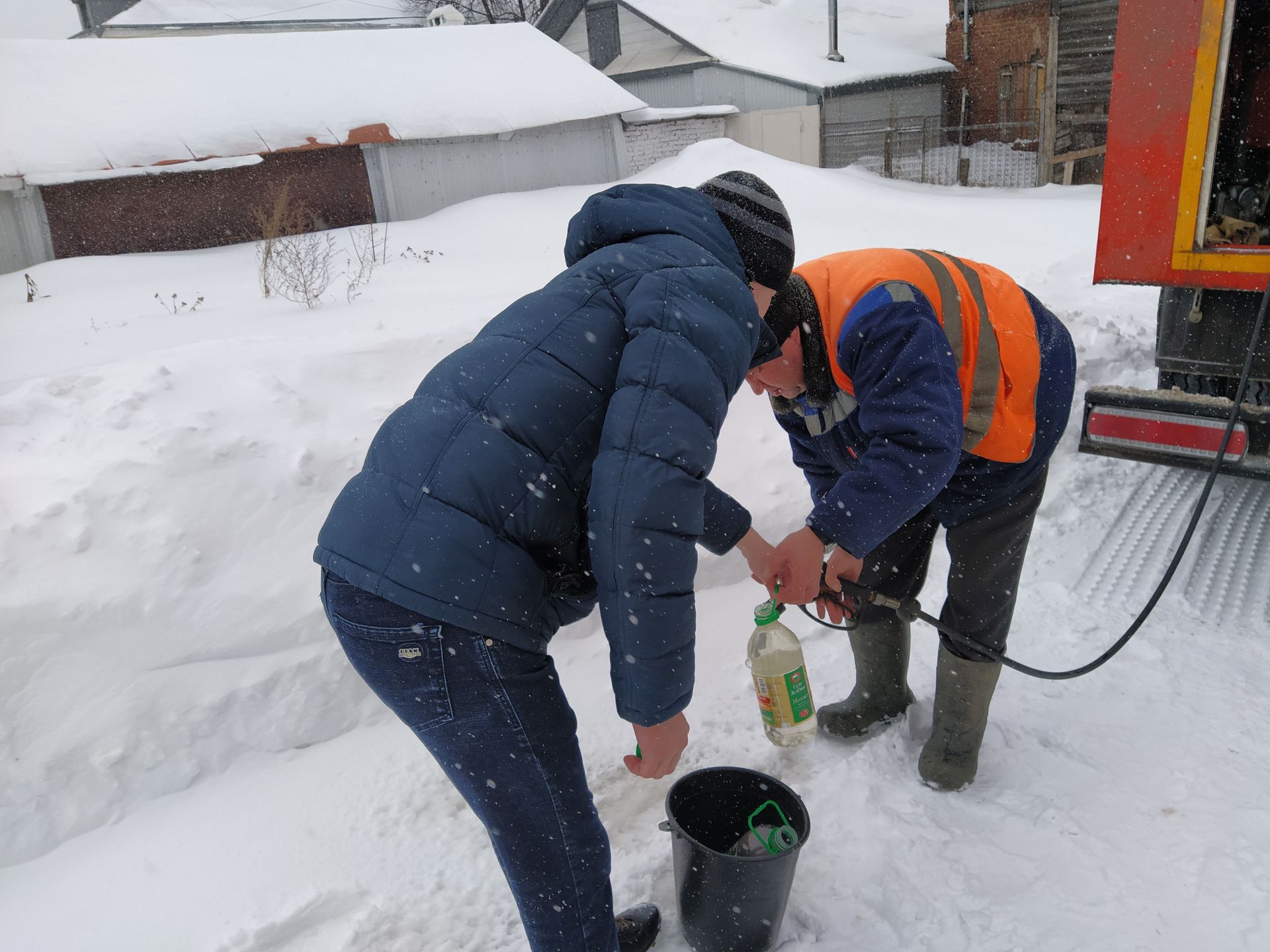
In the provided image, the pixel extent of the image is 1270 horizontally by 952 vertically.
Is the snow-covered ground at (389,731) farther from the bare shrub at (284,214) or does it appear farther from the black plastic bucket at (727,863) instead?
the bare shrub at (284,214)

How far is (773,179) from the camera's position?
523 inches

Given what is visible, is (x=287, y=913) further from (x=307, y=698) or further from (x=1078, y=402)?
(x=1078, y=402)

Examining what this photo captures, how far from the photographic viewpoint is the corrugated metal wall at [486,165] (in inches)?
553

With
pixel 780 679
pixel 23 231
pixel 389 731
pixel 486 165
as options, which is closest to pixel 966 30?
pixel 486 165

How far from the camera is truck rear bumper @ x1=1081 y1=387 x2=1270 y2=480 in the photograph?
10.1 feet

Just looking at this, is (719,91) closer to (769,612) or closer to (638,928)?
(769,612)

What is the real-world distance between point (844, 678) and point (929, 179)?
1715 cm

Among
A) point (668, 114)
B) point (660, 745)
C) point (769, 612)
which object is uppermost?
point (668, 114)

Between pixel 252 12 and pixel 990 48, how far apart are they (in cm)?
2282

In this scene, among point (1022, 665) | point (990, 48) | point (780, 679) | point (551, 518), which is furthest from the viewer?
point (990, 48)

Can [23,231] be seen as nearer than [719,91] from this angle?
Yes

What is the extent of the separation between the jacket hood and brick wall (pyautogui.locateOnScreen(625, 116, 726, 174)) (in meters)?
16.5

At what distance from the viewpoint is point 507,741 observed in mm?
1539

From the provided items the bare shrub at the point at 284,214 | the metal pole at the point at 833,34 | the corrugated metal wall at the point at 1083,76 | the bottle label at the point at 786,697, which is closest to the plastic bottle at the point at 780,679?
the bottle label at the point at 786,697
